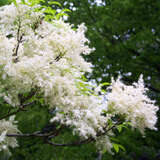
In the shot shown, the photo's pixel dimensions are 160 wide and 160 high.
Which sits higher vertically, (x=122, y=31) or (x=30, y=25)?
(x=122, y=31)

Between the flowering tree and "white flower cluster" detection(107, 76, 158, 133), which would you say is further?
"white flower cluster" detection(107, 76, 158, 133)

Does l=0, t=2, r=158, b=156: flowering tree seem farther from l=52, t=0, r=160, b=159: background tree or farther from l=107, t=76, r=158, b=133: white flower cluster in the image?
l=52, t=0, r=160, b=159: background tree

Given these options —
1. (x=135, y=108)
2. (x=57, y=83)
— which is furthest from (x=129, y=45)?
(x=57, y=83)

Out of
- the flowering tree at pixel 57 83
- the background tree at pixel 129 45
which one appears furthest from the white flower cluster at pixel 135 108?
the background tree at pixel 129 45

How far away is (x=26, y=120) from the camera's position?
5.62 metres

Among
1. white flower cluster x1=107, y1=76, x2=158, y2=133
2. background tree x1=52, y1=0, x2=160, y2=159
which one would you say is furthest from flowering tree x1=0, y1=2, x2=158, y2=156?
background tree x1=52, y1=0, x2=160, y2=159

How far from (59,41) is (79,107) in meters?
0.75

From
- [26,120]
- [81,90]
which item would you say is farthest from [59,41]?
[26,120]

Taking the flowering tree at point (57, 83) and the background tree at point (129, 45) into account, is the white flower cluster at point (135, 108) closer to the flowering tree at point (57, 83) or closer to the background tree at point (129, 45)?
the flowering tree at point (57, 83)

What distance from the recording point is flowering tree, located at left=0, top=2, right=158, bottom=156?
6.26ft

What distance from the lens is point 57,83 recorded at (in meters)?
1.95

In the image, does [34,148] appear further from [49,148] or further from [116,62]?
[116,62]

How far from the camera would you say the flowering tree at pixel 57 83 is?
1.91 meters

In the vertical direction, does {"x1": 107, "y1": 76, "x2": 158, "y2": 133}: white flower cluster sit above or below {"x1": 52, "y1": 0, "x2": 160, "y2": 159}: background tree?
below
